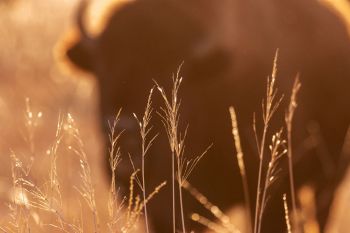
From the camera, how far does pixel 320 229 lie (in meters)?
5.59

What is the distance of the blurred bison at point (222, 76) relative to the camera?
5.06 m

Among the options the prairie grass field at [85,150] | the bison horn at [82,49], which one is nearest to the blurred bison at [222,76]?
the prairie grass field at [85,150]

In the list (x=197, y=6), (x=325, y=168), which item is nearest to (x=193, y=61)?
(x=197, y=6)

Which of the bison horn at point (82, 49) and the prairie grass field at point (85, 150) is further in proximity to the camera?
the bison horn at point (82, 49)

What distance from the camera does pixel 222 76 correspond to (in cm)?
508

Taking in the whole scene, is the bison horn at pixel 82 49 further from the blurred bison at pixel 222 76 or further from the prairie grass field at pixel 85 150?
the blurred bison at pixel 222 76

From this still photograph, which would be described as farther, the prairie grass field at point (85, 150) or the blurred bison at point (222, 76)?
the blurred bison at point (222, 76)

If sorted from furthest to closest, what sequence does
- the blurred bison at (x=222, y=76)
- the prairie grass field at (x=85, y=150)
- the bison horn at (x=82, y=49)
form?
the bison horn at (x=82, y=49)
the blurred bison at (x=222, y=76)
the prairie grass field at (x=85, y=150)

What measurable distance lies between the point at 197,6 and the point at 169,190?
41.5 inches

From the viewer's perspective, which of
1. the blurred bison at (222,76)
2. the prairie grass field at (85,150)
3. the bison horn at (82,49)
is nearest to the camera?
the prairie grass field at (85,150)

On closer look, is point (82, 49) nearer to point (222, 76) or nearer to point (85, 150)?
point (85, 150)

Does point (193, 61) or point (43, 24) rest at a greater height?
point (193, 61)

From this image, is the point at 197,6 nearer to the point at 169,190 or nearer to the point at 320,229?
the point at 169,190

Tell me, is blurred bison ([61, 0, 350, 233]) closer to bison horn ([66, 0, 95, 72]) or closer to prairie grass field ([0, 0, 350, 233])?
prairie grass field ([0, 0, 350, 233])
